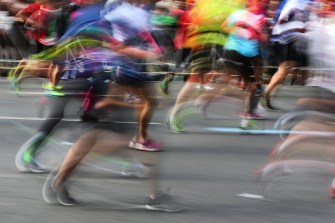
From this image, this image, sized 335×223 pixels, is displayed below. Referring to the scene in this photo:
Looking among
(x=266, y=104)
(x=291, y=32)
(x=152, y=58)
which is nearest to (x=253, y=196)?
(x=152, y=58)

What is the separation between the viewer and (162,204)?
4.80 meters

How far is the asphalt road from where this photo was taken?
184 inches

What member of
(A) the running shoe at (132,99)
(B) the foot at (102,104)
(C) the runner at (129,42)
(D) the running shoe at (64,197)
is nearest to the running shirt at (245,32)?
(A) the running shoe at (132,99)

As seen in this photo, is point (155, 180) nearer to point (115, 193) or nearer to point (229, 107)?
point (115, 193)

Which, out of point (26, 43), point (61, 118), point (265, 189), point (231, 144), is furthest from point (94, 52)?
point (26, 43)

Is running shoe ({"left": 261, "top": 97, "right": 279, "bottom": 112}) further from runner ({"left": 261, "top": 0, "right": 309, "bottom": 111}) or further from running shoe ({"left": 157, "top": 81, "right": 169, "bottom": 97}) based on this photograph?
running shoe ({"left": 157, "top": 81, "right": 169, "bottom": 97})

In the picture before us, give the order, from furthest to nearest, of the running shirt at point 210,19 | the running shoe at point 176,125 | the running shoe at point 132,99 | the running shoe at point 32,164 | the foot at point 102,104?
the running shirt at point 210,19, the running shoe at point 176,125, the running shoe at point 32,164, the running shoe at point 132,99, the foot at point 102,104

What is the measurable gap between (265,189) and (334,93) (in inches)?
36.5

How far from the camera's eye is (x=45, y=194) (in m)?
4.91

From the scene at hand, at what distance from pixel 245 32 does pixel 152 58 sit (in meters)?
2.89

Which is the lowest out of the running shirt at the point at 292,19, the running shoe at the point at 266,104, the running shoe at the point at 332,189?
the running shoe at the point at 266,104

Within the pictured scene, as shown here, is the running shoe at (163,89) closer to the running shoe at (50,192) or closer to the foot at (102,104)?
Result: the running shoe at (50,192)

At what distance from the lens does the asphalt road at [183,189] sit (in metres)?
4.68

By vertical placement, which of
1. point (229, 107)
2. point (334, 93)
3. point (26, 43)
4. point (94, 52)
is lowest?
point (26, 43)
